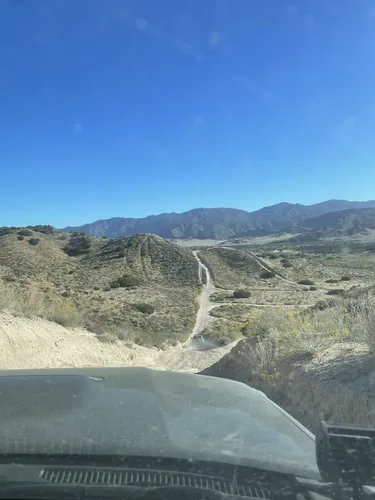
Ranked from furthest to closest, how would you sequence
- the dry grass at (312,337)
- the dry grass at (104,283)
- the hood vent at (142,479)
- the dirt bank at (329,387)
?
the dry grass at (104,283) → the dry grass at (312,337) → the dirt bank at (329,387) → the hood vent at (142,479)

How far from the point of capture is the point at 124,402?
13.5ft

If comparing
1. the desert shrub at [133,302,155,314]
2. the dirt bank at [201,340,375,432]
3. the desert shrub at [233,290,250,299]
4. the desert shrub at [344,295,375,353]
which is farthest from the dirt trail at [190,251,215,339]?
the desert shrub at [344,295,375,353]

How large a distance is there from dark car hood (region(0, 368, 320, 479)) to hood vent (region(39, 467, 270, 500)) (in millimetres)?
229

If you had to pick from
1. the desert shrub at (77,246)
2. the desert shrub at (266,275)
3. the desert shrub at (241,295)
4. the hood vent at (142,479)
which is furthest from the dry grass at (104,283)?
the hood vent at (142,479)

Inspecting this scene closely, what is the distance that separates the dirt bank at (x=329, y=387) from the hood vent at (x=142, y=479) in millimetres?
4380

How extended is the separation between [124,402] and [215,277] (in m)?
56.9

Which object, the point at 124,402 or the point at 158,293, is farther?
the point at 158,293

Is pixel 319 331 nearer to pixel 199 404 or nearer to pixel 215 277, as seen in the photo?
pixel 199 404

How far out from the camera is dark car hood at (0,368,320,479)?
2.86 metres

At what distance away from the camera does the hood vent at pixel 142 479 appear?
241 centimetres

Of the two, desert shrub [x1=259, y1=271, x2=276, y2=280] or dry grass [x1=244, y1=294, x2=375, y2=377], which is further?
desert shrub [x1=259, y1=271, x2=276, y2=280]

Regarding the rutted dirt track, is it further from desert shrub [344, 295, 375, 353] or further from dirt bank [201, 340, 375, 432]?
desert shrub [344, 295, 375, 353]

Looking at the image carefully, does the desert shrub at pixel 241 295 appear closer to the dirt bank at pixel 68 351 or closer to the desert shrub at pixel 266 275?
the desert shrub at pixel 266 275

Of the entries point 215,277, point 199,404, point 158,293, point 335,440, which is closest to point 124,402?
point 199,404
